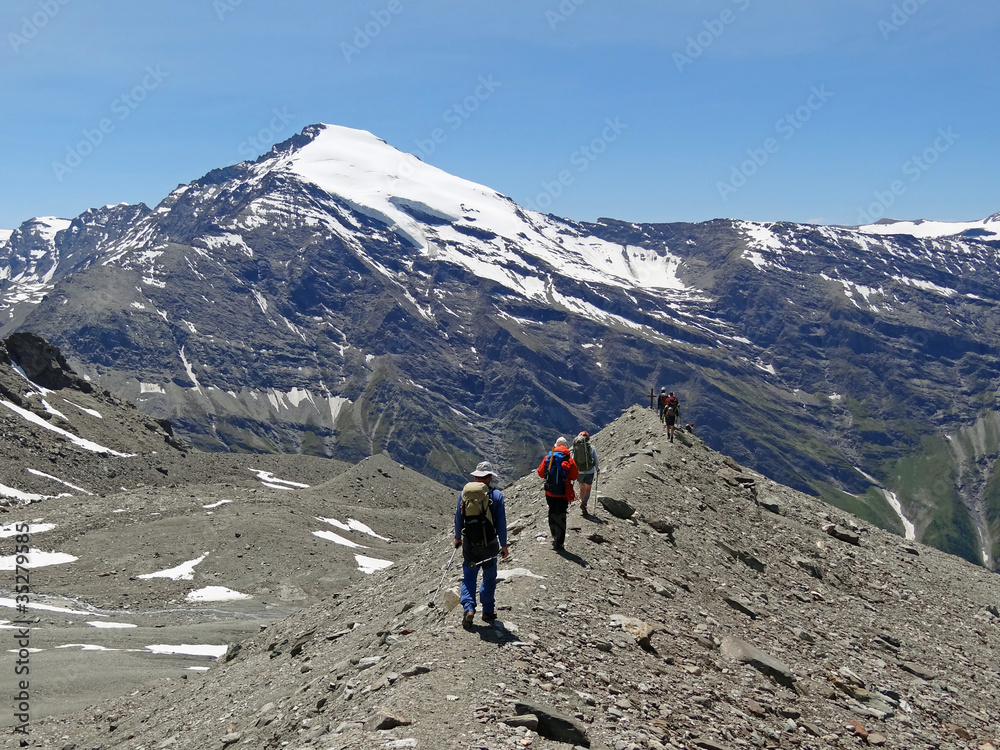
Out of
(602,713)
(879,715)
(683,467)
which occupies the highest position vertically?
(683,467)

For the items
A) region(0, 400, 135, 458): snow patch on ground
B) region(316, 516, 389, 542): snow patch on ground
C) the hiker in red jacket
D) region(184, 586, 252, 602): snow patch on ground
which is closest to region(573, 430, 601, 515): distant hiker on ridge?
the hiker in red jacket

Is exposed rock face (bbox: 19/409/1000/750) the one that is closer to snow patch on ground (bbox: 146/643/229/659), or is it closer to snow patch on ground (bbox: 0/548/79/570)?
snow patch on ground (bbox: 146/643/229/659)

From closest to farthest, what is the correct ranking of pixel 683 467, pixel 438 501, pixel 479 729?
pixel 479 729 < pixel 683 467 < pixel 438 501

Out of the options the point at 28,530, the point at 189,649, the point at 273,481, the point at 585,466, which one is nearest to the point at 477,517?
the point at 585,466

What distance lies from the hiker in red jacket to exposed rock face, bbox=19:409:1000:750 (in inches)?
28.4

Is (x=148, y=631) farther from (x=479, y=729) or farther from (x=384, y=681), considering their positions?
(x=479, y=729)

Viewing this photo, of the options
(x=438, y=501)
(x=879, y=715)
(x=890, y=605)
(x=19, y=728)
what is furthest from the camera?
(x=438, y=501)

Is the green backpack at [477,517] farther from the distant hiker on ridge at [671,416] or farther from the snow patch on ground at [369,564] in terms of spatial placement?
the snow patch on ground at [369,564]

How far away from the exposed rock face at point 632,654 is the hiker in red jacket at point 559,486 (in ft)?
2.37

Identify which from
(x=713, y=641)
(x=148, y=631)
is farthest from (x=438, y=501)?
(x=713, y=641)

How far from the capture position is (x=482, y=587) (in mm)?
18484

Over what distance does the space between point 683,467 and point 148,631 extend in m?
32.7

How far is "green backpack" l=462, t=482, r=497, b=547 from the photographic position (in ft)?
62.2

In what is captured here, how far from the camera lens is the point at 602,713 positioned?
1566 cm
